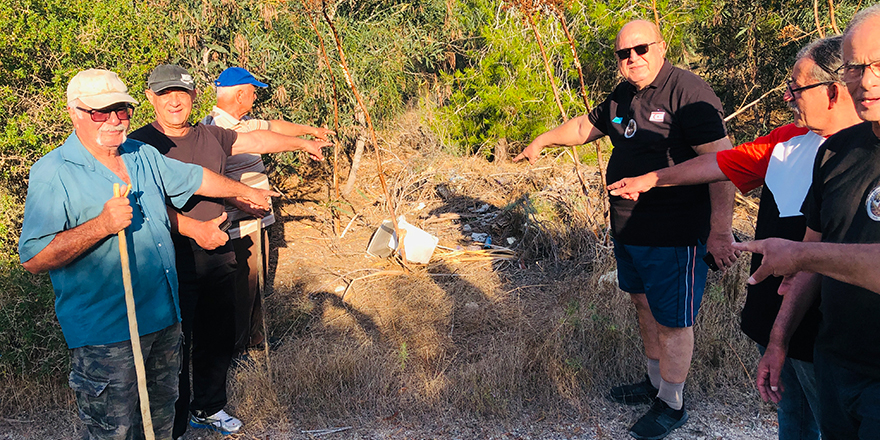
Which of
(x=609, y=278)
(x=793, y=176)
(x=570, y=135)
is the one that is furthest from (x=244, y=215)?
(x=793, y=176)

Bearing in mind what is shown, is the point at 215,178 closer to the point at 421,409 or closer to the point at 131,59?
the point at 421,409

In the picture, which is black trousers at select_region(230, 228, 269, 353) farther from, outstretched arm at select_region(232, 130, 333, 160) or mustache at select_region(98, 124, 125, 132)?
mustache at select_region(98, 124, 125, 132)

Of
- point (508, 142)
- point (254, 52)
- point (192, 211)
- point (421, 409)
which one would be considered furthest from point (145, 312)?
point (508, 142)

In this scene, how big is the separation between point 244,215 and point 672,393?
2.93 metres

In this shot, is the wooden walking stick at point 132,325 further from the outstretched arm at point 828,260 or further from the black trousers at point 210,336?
the outstretched arm at point 828,260

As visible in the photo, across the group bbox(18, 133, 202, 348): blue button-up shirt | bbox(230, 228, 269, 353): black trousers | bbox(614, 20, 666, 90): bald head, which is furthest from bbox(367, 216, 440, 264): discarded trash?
bbox(18, 133, 202, 348): blue button-up shirt

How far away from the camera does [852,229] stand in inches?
65.3

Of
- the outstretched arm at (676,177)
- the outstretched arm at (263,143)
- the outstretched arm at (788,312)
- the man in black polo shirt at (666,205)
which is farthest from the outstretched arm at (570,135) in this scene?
the outstretched arm at (788,312)

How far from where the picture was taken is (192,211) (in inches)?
125

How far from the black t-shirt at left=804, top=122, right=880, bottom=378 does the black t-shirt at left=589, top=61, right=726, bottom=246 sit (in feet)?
3.32

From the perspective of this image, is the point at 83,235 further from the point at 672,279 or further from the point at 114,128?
the point at 672,279

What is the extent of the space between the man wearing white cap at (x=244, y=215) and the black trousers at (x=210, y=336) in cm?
36

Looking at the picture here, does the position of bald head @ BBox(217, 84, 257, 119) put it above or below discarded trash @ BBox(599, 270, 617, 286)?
above

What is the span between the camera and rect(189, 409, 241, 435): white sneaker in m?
3.40
